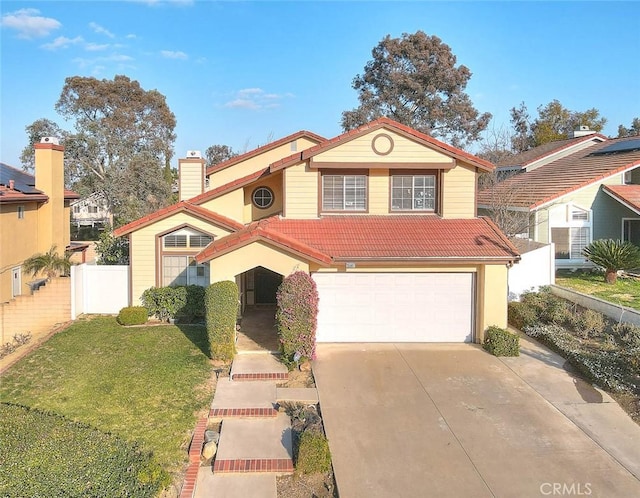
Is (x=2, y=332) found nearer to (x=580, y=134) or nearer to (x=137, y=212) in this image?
(x=137, y=212)

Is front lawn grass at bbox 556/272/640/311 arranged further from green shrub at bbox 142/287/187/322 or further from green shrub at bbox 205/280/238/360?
green shrub at bbox 142/287/187/322

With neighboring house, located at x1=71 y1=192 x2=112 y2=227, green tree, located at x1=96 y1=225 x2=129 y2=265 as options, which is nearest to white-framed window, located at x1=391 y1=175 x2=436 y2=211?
green tree, located at x1=96 y1=225 x2=129 y2=265

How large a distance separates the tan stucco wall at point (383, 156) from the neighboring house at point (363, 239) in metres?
0.03

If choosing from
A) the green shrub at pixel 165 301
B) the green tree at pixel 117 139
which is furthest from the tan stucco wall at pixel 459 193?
the green tree at pixel 117 139

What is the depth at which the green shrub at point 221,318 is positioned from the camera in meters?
12.3

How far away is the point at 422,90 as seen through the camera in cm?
4544

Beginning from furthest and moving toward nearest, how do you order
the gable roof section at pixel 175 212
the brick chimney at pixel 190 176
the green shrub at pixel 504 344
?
the brick chimney at pixel 190 176
the gable roof section at pixel 175 212
the green shrub at pixel 504 344

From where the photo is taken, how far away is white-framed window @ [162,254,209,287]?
16.7 metres

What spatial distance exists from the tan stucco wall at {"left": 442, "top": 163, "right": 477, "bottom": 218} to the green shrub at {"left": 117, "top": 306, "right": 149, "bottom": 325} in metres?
10.00

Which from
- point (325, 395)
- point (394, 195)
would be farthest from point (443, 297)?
point (325, 395)

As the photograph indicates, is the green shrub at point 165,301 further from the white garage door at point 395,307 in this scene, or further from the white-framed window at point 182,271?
the white garage door at point 395,307

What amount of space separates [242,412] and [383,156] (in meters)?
8.99

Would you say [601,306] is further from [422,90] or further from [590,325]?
[422,90]

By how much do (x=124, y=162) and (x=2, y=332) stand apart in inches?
1196
